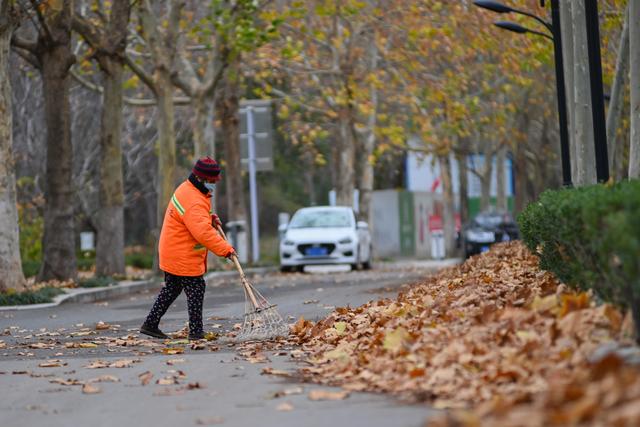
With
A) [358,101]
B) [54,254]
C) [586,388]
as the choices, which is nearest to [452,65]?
[358,101]

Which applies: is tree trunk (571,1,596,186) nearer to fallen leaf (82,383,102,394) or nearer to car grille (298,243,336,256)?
fallen leaf (82,383,102,394)

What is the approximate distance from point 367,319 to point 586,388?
6.73 meters

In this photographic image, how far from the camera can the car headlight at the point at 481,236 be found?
43.4 m

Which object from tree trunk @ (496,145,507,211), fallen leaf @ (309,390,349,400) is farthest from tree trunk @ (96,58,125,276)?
tree trunk @ (496,145,507,211)

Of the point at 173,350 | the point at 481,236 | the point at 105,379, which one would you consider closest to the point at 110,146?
the point at 481,236

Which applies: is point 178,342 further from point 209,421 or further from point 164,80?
point 164,80

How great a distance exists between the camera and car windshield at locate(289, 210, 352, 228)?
1478 inches

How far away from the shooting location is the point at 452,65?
143ft

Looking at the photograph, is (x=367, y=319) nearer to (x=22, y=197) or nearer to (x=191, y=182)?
(x=191, y=182)

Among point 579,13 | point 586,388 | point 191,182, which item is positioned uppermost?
point 579,13

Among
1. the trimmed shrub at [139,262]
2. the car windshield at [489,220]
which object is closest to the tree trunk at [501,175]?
the car windshield at [489,220]

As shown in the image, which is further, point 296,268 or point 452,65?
point 452,65

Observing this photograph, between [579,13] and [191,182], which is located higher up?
[579,13]

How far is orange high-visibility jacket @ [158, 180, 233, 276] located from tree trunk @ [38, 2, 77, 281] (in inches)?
536
